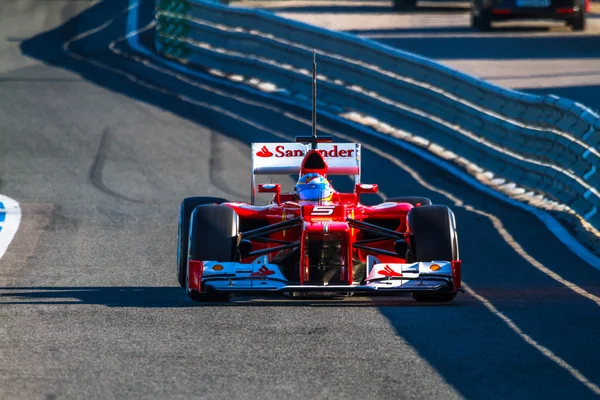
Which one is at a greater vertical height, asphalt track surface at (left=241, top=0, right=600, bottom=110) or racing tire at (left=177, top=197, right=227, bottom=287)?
racing tire at (left=177, top=197, right=227, bottom=287)

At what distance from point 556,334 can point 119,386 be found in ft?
9.69

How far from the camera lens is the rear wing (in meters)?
11.9

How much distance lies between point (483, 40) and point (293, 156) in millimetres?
18587

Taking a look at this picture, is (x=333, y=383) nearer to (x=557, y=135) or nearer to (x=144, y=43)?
(x=557, y=135)

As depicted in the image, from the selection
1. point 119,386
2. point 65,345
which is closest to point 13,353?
point 65,345

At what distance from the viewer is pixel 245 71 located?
77.3 feet

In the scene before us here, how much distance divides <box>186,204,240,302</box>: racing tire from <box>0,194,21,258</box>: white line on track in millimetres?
3138

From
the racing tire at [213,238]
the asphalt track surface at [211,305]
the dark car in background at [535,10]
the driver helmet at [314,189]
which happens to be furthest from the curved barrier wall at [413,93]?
the dark car in background at [535,10]

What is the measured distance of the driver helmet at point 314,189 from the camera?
1105 cm

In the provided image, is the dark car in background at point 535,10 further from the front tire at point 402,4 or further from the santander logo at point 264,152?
the santander logo at point 264,152

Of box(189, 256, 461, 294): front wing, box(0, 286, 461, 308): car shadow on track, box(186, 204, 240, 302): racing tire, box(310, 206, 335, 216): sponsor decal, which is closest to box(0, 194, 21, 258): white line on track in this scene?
box(0, 286, 461, 308): car shadow on track

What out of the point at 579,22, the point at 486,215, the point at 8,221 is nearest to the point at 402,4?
the point at 579,22

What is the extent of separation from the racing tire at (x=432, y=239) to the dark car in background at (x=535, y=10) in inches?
805

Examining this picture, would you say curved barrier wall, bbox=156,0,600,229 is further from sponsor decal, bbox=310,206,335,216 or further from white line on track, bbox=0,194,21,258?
white line on track, bbox=0,194,21,258
